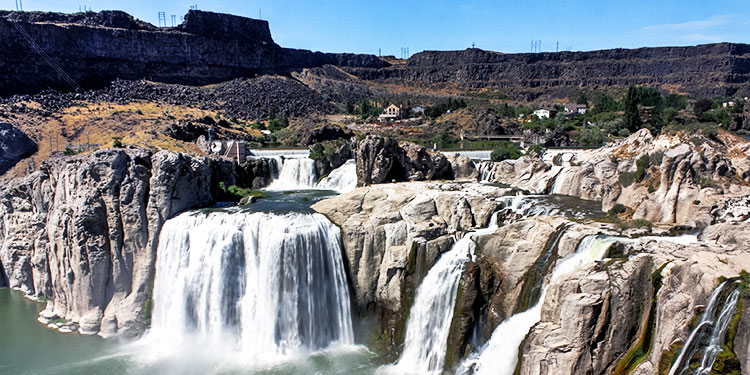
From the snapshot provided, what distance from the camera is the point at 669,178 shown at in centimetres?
2156

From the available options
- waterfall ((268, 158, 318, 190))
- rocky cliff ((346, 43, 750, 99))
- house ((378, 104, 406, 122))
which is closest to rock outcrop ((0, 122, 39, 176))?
waterfall ((268, 158, 318, 190))

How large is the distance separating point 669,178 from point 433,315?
11.9 meters

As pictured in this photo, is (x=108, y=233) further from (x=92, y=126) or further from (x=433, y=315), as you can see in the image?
(x=92, y=126)

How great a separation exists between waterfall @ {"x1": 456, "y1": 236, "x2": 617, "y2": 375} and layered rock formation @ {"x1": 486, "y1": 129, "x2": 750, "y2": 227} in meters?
4.49

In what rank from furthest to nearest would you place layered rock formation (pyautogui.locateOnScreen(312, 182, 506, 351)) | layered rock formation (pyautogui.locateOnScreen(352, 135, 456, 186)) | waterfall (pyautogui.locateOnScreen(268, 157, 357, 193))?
waterfall (pyautogui.locateOnScreen(268, 157, 357, 193)) < layered rock formation (pyautogui.locateOnScreen(352, 135, 456, 186)) < layered rock formation (pyautogui.locateOnScreen(312, 182, 506, 351))

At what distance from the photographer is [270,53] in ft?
438

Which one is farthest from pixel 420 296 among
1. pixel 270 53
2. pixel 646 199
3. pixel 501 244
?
pixel 270 53

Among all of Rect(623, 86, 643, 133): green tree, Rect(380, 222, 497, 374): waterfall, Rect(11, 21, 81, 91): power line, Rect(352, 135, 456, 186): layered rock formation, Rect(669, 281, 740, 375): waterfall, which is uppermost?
Rect(11, 21, 81, 91): power line

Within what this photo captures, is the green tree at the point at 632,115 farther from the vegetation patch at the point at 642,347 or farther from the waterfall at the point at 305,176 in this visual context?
the vegetation patch at the point at 642,347

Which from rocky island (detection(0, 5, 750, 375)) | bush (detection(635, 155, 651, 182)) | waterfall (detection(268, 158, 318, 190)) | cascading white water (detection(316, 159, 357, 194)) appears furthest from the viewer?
waterfall (detection(268, 158, 318, 190))

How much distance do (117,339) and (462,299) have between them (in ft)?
55.7

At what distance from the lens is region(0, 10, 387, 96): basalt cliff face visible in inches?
3546

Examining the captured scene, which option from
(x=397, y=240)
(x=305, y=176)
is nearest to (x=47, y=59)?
(x=305, y=176)

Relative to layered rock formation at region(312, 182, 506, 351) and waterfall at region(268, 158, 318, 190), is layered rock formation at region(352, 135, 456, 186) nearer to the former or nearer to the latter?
waterfall at region(268, 158, 318, 190)
